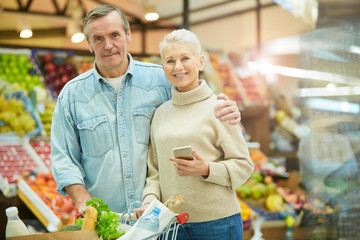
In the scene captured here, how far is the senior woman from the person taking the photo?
1902mm

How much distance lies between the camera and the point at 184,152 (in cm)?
168

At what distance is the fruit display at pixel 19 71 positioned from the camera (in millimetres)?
4605

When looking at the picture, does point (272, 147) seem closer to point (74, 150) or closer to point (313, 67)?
point (313, 67)

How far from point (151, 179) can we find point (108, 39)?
672 mm

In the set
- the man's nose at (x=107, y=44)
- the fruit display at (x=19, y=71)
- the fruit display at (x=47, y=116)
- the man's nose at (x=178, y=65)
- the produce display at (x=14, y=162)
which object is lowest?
the produce display at (x=14, y=162)

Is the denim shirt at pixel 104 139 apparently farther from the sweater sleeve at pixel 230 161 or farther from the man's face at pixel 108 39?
the sweater sleeve at pixel 230 161

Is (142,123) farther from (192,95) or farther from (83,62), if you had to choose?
(83,62)

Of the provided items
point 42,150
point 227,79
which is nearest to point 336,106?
point 227,79

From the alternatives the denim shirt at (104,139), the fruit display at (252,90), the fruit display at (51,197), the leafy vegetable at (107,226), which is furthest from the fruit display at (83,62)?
the leafy vegetable at (107,226)

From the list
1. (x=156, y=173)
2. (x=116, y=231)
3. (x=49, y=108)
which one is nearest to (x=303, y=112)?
(x=49, y=108)

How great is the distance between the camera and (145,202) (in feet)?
6.33

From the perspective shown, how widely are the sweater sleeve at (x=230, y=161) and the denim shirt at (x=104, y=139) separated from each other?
39 cm

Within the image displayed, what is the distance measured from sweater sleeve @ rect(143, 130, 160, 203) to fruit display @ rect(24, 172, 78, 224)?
5.75 feet

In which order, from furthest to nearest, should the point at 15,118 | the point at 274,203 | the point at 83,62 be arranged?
1. the point at 83,62
2. the point at 274,203
3. the point at 15,118
